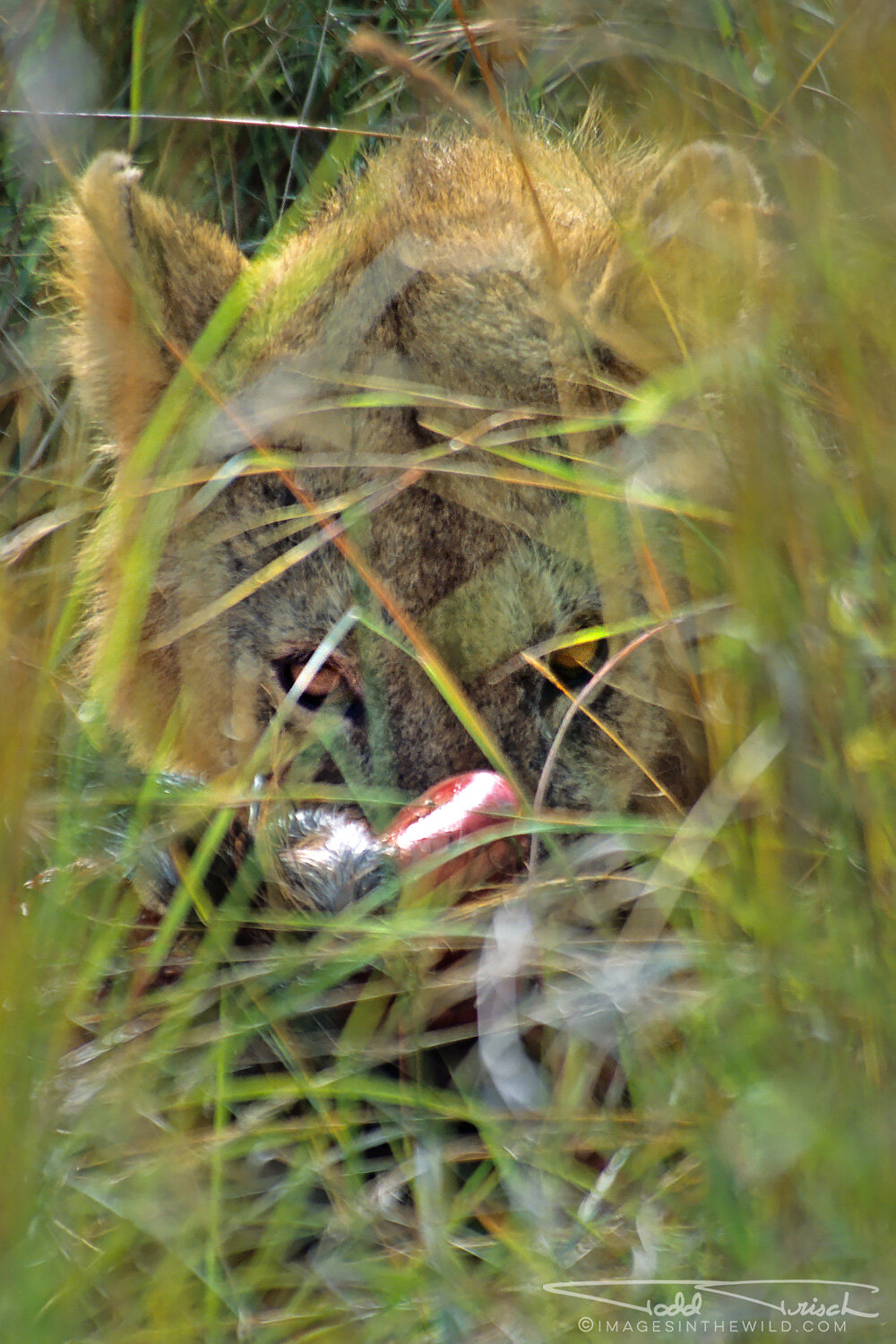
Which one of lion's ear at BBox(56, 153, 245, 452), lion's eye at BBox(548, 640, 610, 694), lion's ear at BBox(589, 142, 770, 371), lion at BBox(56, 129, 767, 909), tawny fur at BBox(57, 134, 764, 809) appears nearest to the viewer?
lion's ear at BBox(589, 142, 770, 371)

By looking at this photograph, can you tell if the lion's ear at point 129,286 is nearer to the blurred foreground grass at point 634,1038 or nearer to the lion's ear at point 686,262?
the lion's ear at point 686,262

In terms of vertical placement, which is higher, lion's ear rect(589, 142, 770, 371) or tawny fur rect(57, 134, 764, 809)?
lion's ear rect(589, 142, 770, 371)

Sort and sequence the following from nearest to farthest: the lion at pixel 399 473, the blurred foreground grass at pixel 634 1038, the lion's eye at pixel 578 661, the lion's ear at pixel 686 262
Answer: the blurred foreground grass at pixel 634 1038
the lion's ear at pixel 686 262
the lion at pixel 399 473
the lion's eye at pixel 578 661

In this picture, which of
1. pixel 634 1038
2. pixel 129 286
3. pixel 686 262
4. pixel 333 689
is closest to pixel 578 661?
pixel 333 689

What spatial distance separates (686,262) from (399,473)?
0.71 m

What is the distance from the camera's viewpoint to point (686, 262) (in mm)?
2111

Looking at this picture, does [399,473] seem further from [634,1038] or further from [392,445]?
[634,1038]

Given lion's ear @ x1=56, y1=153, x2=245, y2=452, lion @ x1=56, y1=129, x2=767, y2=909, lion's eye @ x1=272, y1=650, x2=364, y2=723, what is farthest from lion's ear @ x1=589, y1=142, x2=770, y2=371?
lion's ear @ x1=56, y1=153, x2=245, y2=452

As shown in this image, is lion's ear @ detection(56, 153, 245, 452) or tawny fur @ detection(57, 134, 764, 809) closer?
tawny fur @ detection(57, 134, 764, 809)

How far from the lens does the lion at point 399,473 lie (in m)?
2.09

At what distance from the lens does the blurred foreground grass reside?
123 cm

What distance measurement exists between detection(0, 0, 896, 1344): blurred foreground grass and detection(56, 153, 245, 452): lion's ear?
1.15 metres

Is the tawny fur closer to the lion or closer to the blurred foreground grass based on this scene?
the lion

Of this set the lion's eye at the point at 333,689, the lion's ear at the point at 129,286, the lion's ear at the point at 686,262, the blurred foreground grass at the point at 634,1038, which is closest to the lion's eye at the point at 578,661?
the lion's eye at the point at 333,689
